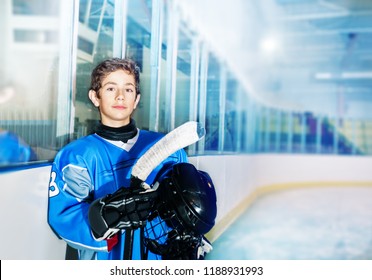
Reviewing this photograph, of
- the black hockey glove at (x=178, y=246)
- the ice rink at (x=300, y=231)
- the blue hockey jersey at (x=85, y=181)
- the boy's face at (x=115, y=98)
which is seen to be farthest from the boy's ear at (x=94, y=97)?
the ice rink at (x=300, y=231)

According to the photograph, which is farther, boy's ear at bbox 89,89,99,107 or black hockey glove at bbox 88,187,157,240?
boy's ear at bbox 89,89,99,107

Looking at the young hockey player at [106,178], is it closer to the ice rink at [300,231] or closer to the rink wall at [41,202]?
the rink wall at [41,202]

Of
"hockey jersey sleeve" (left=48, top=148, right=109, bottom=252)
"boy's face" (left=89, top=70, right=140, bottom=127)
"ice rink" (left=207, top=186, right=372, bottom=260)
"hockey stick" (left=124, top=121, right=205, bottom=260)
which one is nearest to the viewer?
"hockey stick" (left=124, top=121, right=205, bottom=260)

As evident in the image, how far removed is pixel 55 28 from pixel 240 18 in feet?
3.77

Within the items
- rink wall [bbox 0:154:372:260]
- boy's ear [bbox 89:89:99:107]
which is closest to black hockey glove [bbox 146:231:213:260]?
rink wall [bbox 0:154:372:260]

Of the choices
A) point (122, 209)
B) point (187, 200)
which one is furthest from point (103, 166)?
point (187, 200)

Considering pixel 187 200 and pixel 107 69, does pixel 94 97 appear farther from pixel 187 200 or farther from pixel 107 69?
pixel 187 200

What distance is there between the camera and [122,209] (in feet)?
3.20

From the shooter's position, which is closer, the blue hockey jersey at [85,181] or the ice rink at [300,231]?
the blue hockey jersey at [85,181]

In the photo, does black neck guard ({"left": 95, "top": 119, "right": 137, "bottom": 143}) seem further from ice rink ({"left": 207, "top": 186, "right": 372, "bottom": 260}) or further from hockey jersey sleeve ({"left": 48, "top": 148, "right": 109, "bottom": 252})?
ice rink ({"left": 207, "top": 186, "right": 372, "bottom": 260})

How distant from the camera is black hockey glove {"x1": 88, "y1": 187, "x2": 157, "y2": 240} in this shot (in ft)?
3.20

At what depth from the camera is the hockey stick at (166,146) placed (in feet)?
3.03

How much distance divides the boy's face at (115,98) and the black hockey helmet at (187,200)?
0.88 feet
